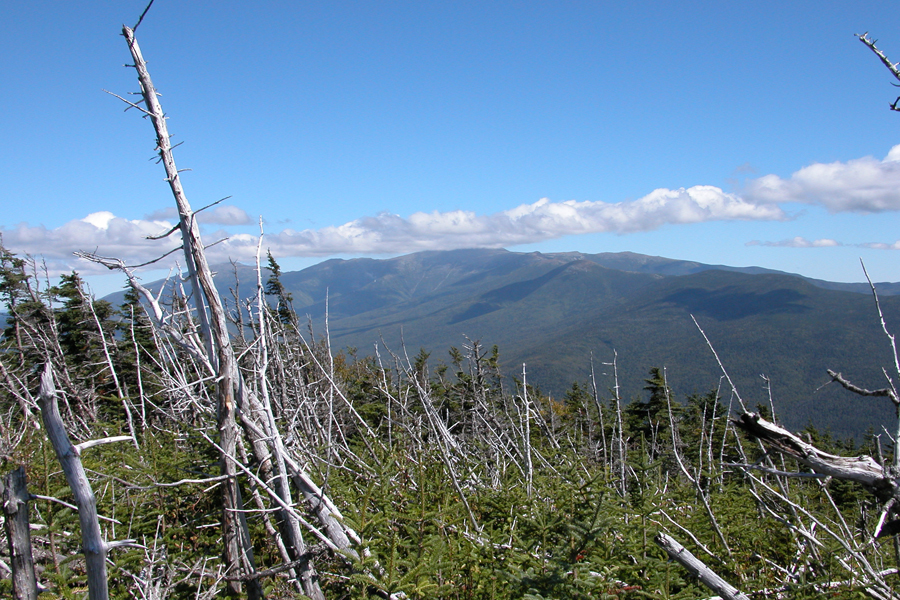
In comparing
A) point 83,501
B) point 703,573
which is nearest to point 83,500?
point 83,501

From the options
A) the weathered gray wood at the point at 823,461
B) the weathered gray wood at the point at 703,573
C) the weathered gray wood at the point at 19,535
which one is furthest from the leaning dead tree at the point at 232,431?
the weathered gray wood at the point at 823,461

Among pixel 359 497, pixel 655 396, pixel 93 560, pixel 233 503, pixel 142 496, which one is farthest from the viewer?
pixel 655 396

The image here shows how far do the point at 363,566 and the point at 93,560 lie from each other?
124 centimetres

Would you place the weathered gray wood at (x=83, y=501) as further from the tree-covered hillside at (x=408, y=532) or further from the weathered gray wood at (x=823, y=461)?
the weathered gray wood at (x=823, y=461)

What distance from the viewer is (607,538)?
3.18 m

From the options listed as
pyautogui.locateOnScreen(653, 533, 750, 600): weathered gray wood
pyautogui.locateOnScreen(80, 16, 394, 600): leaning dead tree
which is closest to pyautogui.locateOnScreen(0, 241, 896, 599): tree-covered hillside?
pyautogui.locateOnScreen(80, 16, 394, 600): leaning dead tree

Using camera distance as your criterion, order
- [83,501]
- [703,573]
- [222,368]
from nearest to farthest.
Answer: [83,501] < [703,573] < [222,368]

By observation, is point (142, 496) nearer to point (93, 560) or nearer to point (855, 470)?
point (93, 560)

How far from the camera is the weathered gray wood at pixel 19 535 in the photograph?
1923 mm

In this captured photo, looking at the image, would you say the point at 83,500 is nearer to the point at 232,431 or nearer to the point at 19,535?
the point at 19,535

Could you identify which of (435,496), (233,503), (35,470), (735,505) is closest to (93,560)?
(233,503)

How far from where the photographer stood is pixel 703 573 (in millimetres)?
2422

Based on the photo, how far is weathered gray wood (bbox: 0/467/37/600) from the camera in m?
1.92

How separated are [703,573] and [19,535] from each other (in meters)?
2.78
